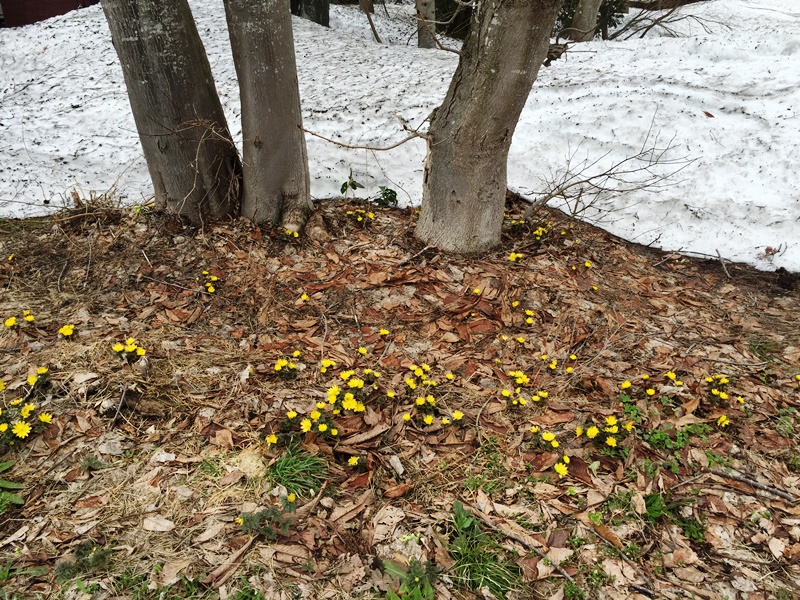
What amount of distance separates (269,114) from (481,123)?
1.66 meters

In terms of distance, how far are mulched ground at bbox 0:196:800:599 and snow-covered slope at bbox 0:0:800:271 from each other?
2.24 feet

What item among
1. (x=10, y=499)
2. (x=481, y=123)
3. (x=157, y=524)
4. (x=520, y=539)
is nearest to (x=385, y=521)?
(x=520, y=539)

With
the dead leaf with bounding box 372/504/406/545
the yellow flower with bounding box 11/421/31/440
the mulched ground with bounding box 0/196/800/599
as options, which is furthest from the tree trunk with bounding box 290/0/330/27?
the dead leaf with bounding box 372/504/406/545

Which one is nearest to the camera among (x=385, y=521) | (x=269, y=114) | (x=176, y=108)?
(x=385, y=521)

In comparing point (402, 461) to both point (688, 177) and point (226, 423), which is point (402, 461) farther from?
point (688, 177)

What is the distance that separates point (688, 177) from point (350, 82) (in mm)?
4156

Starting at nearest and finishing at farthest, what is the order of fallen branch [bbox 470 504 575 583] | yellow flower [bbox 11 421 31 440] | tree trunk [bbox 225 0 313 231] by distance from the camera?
1. fallen branch [bbox 470 504 575 583]
2. yellow flower [bbox 11 421 31 440]
3. tree trunk [bbox 225 0 313 231]

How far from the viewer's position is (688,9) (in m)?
13.4

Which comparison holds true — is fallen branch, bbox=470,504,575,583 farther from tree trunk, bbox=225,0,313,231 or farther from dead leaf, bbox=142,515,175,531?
tree trunk, bbox=225,0,313,231

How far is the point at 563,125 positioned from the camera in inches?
224

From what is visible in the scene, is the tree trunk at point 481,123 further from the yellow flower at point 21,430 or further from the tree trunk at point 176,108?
the yellow flower at point 21,430

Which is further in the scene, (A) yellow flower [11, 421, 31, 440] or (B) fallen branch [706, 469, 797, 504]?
(B) fallen branch [706, 469, 797, 504]

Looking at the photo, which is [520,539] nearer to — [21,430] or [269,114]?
[21,430]

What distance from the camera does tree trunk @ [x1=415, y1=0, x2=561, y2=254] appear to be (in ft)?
11.4
